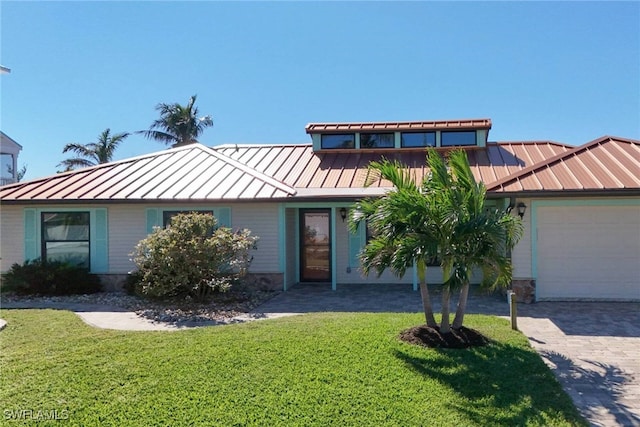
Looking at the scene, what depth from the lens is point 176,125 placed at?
1276 inches

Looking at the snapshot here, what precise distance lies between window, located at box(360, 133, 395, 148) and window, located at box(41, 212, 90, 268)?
31.9 ft

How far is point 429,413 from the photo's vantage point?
14.0ft

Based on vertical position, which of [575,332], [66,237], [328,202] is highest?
[328,202]

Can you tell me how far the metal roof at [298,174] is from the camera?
9891 mm

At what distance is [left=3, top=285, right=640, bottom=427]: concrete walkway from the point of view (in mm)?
4773

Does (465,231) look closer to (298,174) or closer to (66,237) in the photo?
(298,174)

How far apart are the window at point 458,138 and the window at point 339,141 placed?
3.36 metres

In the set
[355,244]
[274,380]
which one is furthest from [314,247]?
[274,380]

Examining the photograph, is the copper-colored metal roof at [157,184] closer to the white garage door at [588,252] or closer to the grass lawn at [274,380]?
the grass lawn at [274,380]

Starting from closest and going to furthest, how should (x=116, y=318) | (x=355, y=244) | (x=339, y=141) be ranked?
(x=116, y=318) → (x=355, y=244) → (x=339, y=141)

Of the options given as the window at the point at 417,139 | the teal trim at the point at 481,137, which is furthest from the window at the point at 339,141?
the teal trim at the point at 481,137

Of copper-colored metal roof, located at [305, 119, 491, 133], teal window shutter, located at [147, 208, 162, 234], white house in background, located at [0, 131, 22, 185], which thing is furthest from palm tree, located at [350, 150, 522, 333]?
white house in background, located at [0, 131, 22, 185]

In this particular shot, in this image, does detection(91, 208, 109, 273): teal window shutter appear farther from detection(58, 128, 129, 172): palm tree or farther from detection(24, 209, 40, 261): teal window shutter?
detection(58, 128, 129, 172): palm tree

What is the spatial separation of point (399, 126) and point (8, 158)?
76.0ft
